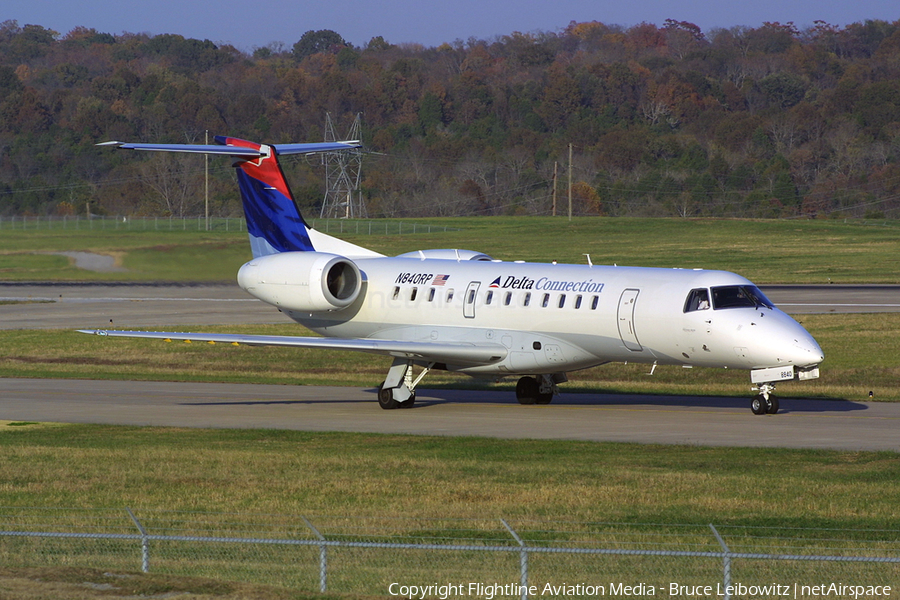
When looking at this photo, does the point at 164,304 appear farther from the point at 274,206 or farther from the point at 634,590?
the point at 634,590

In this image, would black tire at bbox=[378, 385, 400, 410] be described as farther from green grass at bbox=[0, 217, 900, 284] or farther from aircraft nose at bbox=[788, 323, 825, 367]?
green grass at bbox=[0, 217, 900, 284]

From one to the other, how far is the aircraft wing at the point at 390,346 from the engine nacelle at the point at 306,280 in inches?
73.7

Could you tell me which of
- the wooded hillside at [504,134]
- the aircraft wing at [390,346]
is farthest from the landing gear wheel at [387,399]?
the wooded hillside at [504,134]

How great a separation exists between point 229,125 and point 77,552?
137638 millimetres

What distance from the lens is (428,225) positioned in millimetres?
109500

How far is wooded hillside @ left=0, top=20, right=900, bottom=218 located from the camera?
401 feet

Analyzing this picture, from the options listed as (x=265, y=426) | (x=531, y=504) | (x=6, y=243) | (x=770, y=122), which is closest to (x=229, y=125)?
(x=770, y=122)

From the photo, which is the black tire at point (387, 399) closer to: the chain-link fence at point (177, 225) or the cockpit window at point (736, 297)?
the cockpit window at point (736, 297)

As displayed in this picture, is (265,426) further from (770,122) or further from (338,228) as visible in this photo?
(770,122)

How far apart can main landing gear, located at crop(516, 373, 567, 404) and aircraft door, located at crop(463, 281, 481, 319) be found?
7.98 feet

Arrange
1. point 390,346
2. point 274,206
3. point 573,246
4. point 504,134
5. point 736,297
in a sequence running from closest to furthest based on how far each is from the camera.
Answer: point 736,297, point 390,346, point 274,206, point 573,246, point 504,134

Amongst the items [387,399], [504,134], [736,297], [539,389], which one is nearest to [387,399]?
[387,399]

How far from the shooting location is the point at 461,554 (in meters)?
12.7

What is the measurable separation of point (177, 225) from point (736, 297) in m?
55.0
